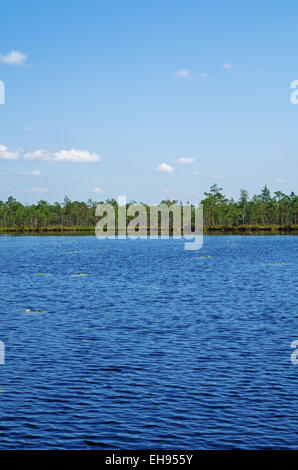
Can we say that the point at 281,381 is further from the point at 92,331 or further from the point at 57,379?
the point at 92,331

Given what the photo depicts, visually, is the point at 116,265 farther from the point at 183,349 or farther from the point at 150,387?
the point at 150,387

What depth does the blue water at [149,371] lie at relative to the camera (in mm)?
19266

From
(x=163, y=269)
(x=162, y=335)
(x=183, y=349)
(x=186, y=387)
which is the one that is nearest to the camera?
(x=186, y=387)

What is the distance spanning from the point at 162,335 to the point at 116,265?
57.7 meters

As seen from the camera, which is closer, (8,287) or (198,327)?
(198,327)

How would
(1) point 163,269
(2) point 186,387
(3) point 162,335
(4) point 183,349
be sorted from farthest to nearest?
(1) point 163,269
(3) point 162,335
(4) point 183,349
(2) point 186,387

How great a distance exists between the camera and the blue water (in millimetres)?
19266

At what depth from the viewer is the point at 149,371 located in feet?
86.6

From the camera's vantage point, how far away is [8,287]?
6069cm
